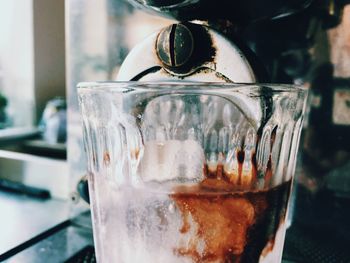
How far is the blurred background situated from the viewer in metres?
0.44

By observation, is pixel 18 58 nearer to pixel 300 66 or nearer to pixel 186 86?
pixel 300 66

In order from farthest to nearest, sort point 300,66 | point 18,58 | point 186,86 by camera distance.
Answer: point 18,58
point 300,66
point 186,86

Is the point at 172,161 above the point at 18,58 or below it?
below

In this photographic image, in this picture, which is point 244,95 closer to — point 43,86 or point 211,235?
point 211,235

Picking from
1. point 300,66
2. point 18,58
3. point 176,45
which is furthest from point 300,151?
point 18,58

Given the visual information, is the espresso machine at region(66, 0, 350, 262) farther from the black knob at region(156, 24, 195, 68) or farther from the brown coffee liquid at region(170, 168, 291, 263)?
the brown coffee liquid at region(170, 168, 291, 263)

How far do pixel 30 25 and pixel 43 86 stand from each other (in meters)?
0.22

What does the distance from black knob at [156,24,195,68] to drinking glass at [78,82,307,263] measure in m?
0.08

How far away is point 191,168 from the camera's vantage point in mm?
299

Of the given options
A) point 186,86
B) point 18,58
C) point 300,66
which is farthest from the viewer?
point 18,58

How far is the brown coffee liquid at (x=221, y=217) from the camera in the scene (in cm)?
29

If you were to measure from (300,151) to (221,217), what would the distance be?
0.68 feet

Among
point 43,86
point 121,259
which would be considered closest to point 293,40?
point 121,259

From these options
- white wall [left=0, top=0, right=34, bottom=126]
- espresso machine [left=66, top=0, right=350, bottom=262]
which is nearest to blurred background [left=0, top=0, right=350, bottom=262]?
espresso machine [left=66, top=0, right=350, bottom=262]
